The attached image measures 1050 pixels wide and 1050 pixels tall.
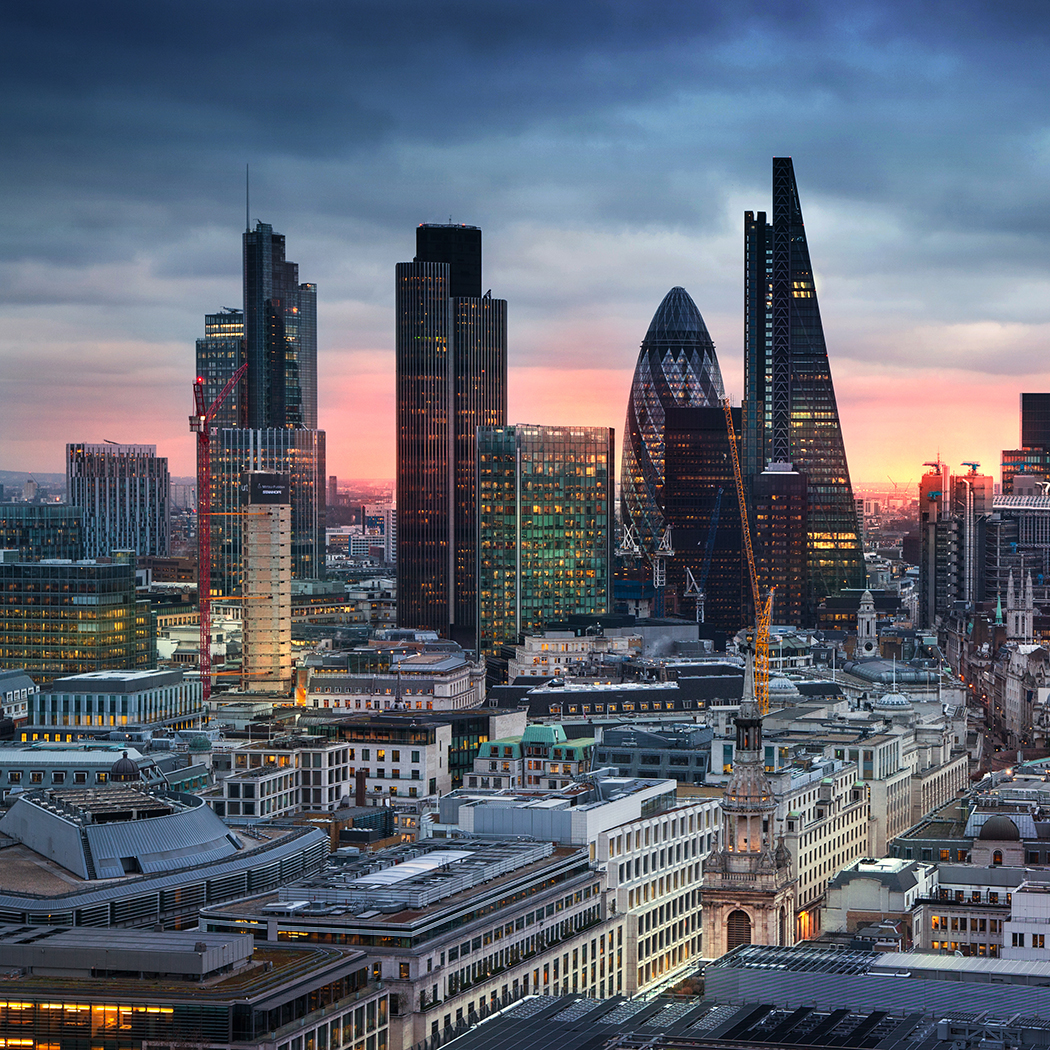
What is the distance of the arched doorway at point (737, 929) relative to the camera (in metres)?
142

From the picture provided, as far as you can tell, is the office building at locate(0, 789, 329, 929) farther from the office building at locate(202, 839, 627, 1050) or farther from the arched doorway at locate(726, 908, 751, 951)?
the arched doorway at locate(726, 908, 751, 951)

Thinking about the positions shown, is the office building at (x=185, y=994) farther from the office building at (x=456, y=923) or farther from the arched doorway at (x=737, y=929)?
the arched doorway at (x=737, y=929)

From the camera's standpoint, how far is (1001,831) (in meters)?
160

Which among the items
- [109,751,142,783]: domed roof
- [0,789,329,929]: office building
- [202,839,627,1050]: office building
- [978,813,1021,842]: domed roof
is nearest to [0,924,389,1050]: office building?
[202,839,627,1050]: office building

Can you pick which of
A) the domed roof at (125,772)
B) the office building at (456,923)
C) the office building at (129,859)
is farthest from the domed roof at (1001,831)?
the domed roof at (125,772)

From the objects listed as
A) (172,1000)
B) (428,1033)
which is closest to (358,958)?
(428,1033)

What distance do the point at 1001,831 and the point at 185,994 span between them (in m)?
74.6

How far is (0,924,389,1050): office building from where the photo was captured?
101438mm

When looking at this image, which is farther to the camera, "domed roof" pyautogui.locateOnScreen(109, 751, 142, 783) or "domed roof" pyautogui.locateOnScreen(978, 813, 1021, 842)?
"domed roof" pyautogui.locateOnScreen(109, 751, 142, 783)

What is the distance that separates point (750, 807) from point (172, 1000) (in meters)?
50.0

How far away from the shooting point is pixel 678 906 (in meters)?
158

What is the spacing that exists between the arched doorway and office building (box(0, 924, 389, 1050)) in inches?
1399

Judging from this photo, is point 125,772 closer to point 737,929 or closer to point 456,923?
point 737,929

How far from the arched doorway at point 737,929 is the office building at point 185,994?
3553cm
